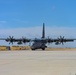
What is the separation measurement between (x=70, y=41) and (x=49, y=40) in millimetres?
6473

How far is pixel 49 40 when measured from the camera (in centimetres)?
8550

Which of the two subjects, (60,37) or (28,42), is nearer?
(60,37)

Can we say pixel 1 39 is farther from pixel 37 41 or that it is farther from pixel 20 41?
pixel 37 41

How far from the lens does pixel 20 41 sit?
9012cm
